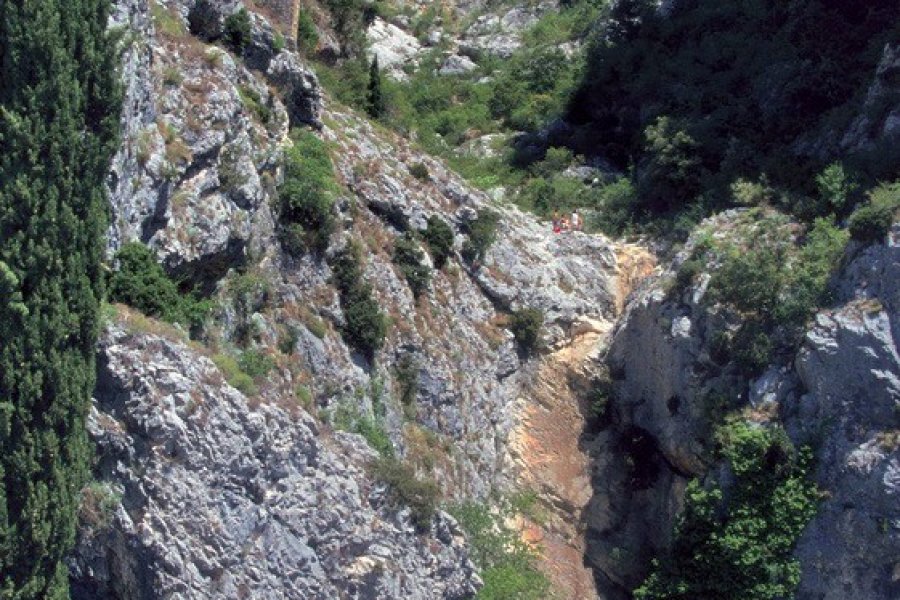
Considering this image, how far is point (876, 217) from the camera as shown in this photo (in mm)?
27797

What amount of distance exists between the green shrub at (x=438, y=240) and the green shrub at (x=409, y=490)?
7865 millimetres

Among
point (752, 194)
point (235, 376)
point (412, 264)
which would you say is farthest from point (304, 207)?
point (752, 194)

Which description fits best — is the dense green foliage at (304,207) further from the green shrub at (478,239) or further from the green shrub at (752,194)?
the green shrub at (752,194)

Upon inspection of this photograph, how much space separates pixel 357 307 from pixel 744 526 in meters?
9.86

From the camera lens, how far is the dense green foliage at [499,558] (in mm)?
27578

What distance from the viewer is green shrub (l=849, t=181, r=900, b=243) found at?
1088 inches

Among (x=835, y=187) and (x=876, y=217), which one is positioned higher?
(x=835, y=187)

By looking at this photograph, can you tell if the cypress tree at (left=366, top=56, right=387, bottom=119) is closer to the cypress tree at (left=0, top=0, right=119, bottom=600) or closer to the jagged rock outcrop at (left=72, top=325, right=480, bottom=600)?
the jagged rock outcrop at (left=72, top=325, right=480, bottom=600)

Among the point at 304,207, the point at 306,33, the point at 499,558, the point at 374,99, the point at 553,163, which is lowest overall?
the point at 499,558

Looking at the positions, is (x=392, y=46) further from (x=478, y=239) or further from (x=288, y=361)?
(x=288, y=361)

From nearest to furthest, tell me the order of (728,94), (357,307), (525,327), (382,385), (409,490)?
(409,490), (357,307), (382,385), (525,327), (728,94)

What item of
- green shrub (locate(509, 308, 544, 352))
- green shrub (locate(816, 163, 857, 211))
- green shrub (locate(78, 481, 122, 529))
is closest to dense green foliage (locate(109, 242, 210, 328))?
green shrub (locate(78, 481, 122, 529))

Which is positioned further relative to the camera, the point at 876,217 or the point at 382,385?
the point at 382,385

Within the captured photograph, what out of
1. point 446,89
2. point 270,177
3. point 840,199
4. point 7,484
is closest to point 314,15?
point 446,89
